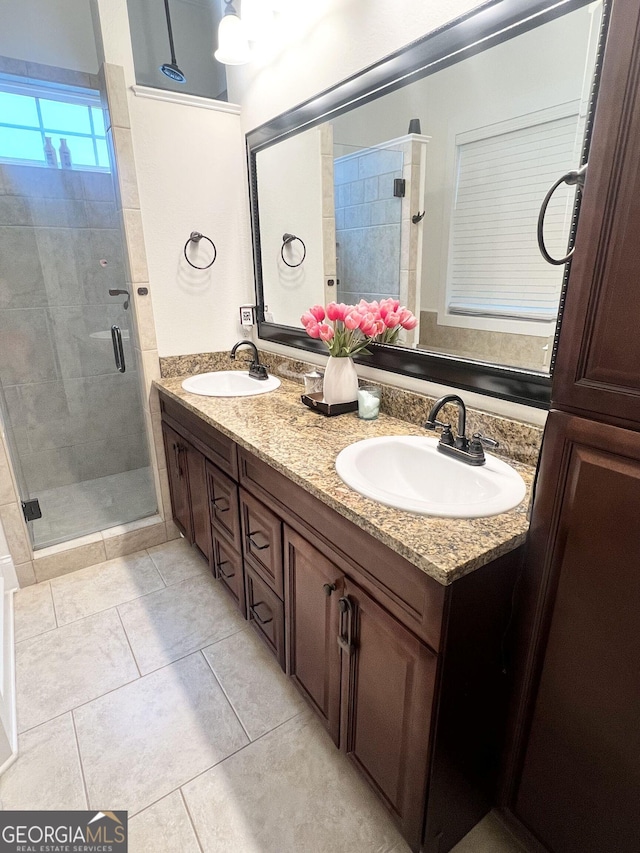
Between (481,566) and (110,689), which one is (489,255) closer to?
(481,566)

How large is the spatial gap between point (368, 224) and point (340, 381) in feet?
1.91

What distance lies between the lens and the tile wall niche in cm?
209

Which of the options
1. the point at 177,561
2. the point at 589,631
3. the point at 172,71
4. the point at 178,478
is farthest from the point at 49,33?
the point at 589,631

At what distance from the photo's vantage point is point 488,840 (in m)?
1.16

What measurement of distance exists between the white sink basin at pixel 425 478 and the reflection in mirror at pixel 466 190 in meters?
0.30

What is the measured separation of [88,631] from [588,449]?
6.29ft

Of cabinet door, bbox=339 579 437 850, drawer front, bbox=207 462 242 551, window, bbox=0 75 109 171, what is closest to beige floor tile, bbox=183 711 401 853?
cabinet door, bbox=339 579 437 850

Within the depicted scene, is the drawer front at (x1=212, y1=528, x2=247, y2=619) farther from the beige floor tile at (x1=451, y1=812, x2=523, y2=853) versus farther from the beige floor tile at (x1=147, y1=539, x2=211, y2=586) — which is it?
the beige floor tile at (x1=451, y1=812, x2=523, y2=853)

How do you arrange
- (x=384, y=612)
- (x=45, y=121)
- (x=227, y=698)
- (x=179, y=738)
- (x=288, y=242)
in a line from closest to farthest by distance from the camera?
(x=384, y=612) → (x=179, y=738) → (x=227, y=698) → (x=288, y=242) → (x=45, y=121)

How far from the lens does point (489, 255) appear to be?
1.28 m

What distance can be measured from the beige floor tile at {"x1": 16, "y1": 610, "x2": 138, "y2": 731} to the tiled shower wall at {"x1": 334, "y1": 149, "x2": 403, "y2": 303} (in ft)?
5.28

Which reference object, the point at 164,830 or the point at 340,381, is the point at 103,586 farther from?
the point at 340,381

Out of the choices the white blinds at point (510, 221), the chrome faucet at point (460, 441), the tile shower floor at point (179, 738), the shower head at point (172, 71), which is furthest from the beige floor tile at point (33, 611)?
the shower head at point (172, 71)

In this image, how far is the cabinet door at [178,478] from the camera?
2094mm
